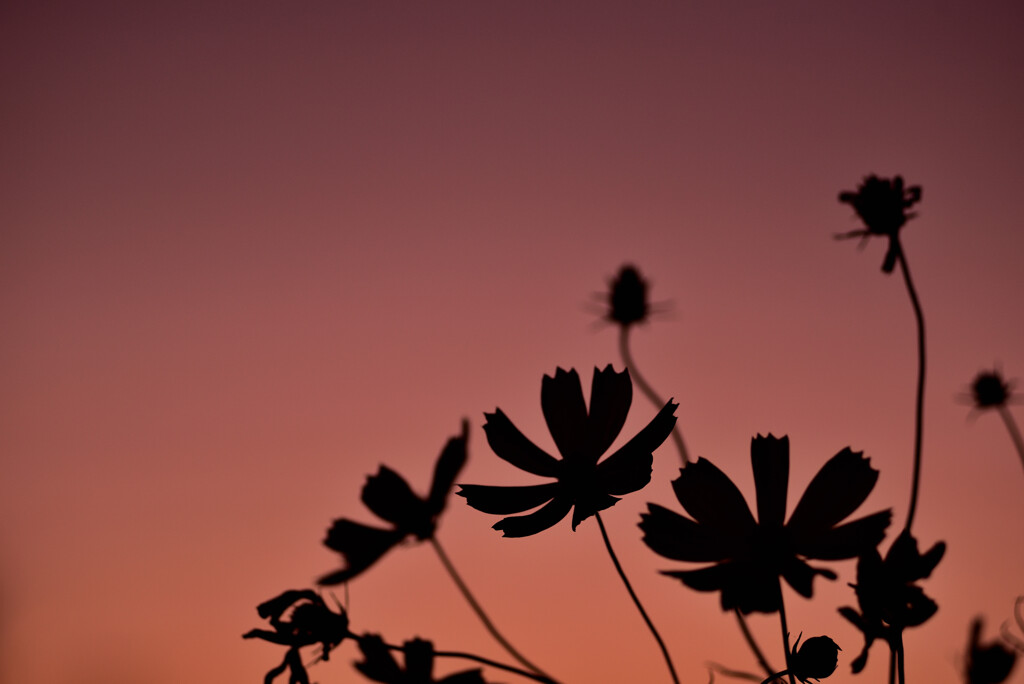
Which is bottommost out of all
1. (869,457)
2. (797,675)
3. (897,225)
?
(797,675)

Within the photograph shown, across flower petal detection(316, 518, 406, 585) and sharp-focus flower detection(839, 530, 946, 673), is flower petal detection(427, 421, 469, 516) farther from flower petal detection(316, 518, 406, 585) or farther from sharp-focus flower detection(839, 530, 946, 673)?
sharp-focus flower detection(839, 530, 946, 673)

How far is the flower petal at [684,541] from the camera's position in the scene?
571mm

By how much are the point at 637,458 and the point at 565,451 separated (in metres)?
0.09

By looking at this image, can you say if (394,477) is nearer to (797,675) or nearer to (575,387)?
(575,387)

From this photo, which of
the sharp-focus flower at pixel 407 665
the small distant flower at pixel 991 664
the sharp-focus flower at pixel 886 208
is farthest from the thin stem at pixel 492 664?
the sharp-focus flower at pixel 886 208

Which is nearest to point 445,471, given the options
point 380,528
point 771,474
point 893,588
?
point 380,528

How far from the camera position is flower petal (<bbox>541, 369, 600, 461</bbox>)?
0.65 meters

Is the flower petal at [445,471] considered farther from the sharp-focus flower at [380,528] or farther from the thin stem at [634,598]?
the thin stem at [634,598]

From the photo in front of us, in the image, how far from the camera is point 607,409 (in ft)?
2.09

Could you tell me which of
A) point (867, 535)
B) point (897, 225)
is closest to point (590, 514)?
point (867, 535)

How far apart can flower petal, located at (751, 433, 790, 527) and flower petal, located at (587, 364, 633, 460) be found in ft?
0.34

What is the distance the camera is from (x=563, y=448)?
65cm

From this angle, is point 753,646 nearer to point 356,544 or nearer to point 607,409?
point 607,409

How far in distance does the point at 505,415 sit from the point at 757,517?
7.9 inches
